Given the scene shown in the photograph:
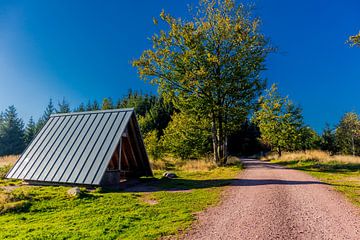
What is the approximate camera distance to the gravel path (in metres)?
5.21

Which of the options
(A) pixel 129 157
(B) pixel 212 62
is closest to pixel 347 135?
(B) pixel 212 62

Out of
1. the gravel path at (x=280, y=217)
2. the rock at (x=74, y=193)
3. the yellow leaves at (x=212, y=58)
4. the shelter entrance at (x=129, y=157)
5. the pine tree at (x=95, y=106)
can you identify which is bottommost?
the gravel path at (x=280, y=217)

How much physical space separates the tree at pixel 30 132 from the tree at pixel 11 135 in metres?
1.28

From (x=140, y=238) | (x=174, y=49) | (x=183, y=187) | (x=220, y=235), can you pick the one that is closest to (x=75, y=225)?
(x=140, y=238)

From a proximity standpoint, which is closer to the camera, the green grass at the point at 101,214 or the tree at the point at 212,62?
the green grass at the point at 101,214

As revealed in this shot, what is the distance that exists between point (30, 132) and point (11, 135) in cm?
498

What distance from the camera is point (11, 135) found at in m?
54.9

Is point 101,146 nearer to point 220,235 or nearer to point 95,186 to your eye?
point 95,186

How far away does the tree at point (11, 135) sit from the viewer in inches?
2121

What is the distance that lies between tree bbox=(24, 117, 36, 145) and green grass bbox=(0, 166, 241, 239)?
56.4 meters

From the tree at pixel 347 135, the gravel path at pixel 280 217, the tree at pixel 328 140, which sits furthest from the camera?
the tree at pixel 328 140

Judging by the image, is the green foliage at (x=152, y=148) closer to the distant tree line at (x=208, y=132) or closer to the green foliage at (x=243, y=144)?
the distant tree line at (x=208, y=132)

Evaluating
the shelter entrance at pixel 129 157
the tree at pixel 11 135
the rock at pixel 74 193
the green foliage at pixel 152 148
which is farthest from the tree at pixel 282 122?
the tree at pixel 11 135

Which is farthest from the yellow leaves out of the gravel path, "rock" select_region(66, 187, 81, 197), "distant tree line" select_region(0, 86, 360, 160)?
"rock" select_region(66, 187, 81, 197)
